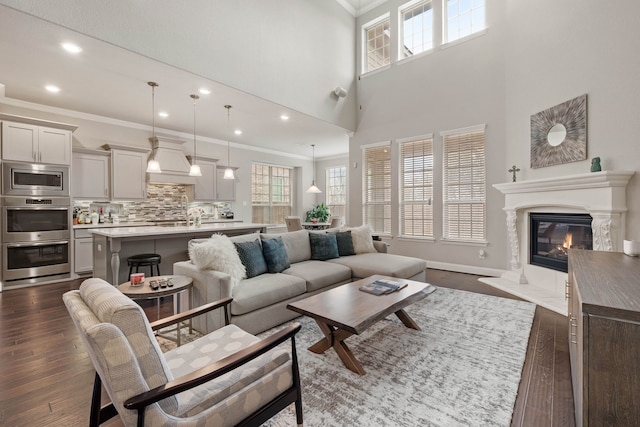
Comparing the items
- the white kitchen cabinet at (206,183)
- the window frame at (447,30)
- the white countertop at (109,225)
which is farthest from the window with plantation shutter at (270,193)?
the window frame at (447,30)

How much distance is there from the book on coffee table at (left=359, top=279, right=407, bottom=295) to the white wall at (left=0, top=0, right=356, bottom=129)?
332cm

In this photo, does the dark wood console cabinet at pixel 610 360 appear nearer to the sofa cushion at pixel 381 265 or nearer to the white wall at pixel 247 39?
the sofa cushion at pixel 381 265

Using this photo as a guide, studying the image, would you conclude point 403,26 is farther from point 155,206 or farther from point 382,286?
point 155,206

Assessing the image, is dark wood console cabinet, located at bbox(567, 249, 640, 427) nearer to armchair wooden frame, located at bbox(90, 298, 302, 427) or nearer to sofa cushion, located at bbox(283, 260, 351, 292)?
armchair wooden frame, located at bbox(90, 298, 302, 427)

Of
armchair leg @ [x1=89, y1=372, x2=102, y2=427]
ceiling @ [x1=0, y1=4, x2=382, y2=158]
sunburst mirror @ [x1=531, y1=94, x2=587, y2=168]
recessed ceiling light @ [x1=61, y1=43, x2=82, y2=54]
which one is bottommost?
armchair leg @ [x1=89, y1=372, x2=102, y2=427]

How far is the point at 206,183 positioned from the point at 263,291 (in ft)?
15.9

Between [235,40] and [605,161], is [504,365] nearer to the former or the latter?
[605,161]

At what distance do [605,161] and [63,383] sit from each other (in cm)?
530

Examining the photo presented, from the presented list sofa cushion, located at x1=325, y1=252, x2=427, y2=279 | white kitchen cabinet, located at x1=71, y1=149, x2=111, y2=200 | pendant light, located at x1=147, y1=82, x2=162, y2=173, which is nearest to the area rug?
sofa cushion, located at x1=325, y1=252, x2=427, y2=279

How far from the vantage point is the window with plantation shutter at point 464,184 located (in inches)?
192

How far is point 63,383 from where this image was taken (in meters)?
1.94

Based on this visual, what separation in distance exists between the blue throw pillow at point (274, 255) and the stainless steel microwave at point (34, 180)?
394cm

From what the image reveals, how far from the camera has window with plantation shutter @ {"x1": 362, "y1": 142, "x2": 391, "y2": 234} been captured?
19.9ft

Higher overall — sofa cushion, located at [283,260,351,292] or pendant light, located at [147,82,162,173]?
pendant light, located at [147,82,162,173]
